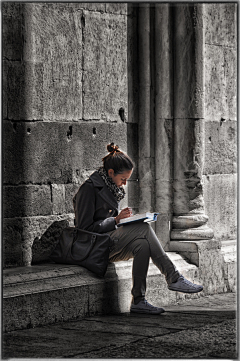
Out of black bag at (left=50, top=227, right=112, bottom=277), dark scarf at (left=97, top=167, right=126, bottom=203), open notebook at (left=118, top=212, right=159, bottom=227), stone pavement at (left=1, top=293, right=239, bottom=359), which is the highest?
dark scarf at (left=97, top=167, right=126, bottom=203)

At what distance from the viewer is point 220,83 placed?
8.35m

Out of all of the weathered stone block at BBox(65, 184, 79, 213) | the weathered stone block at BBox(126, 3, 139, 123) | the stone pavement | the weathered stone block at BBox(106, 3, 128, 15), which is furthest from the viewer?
the weathered stone block at BBox(126, 3, 139, 123)

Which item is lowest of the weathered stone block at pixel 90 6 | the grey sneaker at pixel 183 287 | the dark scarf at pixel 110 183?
the grey sneaker at pixel 183 287

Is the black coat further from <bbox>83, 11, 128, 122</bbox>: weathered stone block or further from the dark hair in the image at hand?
<bbox>83, 11, 128, 122</bbox>: weathered stone block

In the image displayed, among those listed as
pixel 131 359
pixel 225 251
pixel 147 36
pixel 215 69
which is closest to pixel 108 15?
pixel 147 36

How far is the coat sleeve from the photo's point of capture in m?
6.37

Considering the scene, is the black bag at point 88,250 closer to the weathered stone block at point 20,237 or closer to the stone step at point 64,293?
the stone step at point 64,293

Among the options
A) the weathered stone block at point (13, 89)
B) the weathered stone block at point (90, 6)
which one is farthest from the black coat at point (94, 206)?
the weathered stone block at point (90, 6)

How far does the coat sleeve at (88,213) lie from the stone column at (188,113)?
1423 mm

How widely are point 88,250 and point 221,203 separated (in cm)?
235

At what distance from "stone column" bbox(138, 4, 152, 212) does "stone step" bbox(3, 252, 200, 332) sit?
1030 mm

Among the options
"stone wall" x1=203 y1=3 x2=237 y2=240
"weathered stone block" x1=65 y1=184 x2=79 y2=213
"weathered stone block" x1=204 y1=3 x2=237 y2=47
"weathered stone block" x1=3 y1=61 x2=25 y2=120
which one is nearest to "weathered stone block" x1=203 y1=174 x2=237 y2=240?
"stone wall" x1=203 y1=3 x2=237 y2=240

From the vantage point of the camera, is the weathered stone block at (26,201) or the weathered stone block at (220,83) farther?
the weathered stone block at (220,83)

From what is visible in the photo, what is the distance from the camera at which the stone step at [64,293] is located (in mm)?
5824
